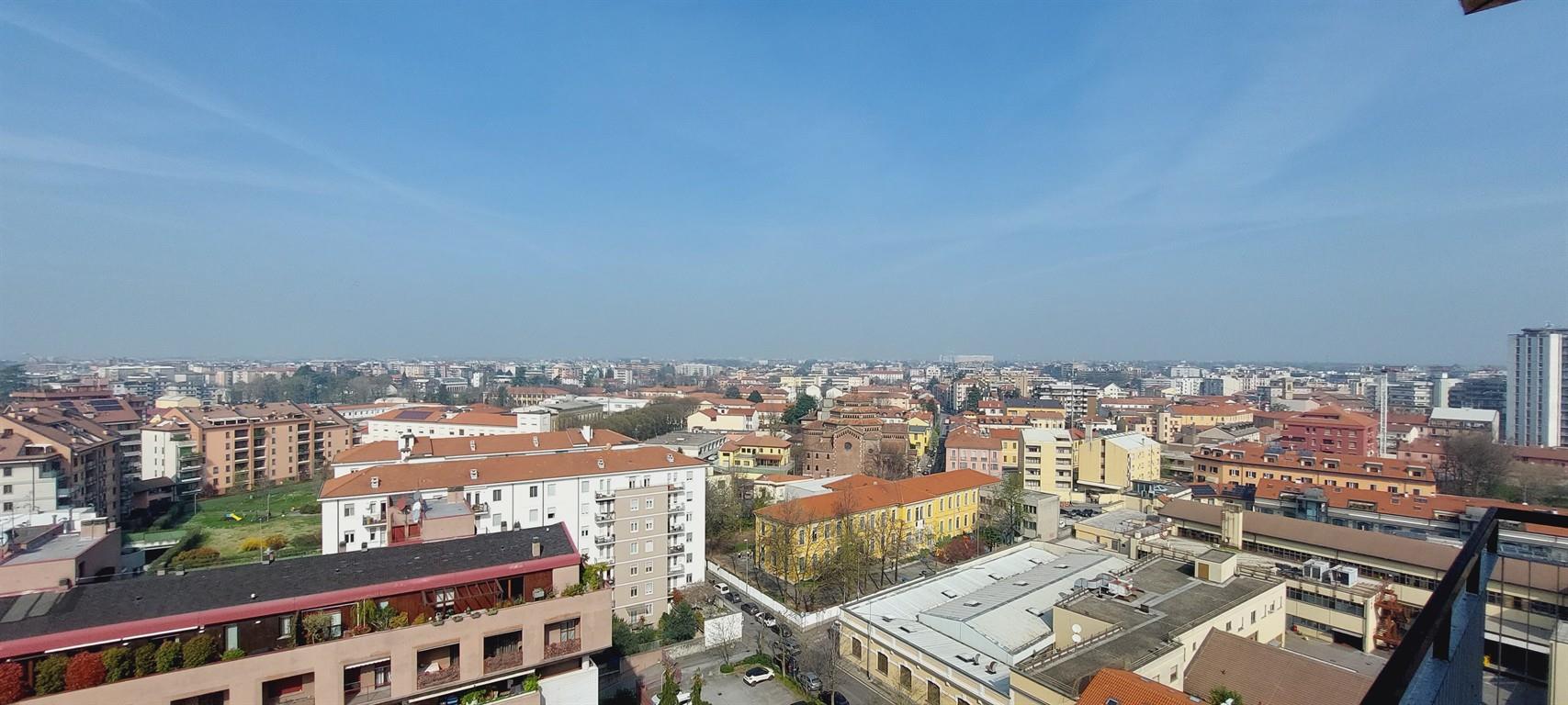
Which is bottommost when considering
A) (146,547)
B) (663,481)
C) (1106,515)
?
(146,547)

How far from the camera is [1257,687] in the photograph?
8102mm

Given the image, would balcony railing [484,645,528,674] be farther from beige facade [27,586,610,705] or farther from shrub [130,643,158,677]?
shrub [130,643,158,677]

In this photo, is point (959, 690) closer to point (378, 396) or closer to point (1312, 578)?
point (1312, 578)

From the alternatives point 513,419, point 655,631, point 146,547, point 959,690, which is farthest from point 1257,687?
point 513,419

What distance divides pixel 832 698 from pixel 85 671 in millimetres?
7809

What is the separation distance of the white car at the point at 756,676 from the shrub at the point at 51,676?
7984mm

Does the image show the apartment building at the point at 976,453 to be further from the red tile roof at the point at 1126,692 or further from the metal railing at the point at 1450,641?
the metal railing at the point at 1450,641

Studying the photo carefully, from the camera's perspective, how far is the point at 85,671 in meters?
4.69

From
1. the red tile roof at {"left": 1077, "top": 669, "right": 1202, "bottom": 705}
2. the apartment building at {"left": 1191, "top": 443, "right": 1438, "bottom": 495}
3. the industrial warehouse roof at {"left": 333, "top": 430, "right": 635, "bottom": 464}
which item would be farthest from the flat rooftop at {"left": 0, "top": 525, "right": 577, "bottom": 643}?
the apartment building at {"left": 1191, "top": 443, "right": 1438, "bottom": 495}

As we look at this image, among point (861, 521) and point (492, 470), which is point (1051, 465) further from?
point (492, 470)

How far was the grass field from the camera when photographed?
18.3 m

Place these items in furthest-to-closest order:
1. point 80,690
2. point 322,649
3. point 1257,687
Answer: point 1257,687 → point 322,649 → point 80,690

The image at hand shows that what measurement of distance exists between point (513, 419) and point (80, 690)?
84.2ft

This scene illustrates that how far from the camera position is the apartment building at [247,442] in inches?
951
